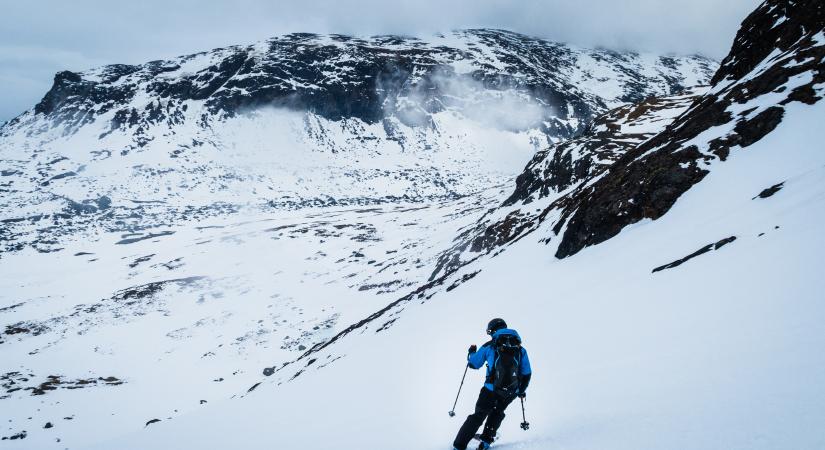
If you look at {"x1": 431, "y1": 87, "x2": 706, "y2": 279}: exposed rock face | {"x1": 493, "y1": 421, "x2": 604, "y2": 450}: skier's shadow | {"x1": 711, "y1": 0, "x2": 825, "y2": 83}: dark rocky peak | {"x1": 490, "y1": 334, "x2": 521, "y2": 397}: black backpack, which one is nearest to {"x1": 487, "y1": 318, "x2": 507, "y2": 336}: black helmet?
{"x1": 490, "y1": 334, "x2": 521, "y2": 397}: black backpack

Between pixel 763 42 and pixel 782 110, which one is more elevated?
pixel 763 42

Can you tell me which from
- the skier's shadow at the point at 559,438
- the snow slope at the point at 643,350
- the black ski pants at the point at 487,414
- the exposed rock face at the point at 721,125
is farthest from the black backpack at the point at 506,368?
the exposed rock face at the point at 721,125

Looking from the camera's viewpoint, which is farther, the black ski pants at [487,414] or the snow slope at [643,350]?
the black ski pants at [487,414]

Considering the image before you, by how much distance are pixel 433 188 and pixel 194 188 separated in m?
91.1

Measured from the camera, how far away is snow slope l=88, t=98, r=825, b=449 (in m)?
4.62

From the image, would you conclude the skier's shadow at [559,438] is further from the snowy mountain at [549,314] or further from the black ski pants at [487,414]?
the black ski pants at [487,414]

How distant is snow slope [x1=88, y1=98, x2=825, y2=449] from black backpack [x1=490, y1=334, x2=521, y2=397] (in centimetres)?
84

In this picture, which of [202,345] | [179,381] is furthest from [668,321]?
[202,345]

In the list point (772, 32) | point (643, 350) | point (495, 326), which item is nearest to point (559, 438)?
point (495, 326)

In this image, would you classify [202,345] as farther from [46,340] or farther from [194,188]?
[194,188]

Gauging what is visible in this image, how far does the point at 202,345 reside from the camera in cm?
3966

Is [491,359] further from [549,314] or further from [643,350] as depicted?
[549,314]

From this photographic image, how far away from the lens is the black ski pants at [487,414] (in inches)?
246

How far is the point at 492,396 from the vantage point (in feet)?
20.5
